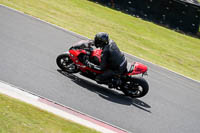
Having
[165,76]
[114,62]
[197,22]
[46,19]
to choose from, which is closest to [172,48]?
[197,22]

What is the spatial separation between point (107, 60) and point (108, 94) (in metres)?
1.08

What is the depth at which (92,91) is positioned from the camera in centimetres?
928

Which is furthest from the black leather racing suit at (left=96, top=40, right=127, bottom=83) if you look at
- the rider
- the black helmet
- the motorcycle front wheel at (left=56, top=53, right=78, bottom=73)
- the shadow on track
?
the motorcycle front wheel at (left=56, top=53, right=78, bottom=73)

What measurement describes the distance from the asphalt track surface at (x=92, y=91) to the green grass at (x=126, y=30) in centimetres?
241

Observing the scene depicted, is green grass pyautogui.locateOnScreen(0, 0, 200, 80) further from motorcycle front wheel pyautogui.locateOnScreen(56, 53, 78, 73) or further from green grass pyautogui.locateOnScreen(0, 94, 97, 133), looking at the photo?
green grass pyautogui.locateOnScreen(0, 94, 97, 133)

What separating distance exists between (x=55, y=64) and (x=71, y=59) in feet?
2.85

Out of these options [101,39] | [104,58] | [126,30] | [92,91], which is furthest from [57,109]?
[126,30]

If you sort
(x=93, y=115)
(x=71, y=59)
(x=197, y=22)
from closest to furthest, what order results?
(x=93, y=115), (x=71, y=59), (x=197, y=22)

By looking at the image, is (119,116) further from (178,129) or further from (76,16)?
(76,16)

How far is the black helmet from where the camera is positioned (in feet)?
29.3

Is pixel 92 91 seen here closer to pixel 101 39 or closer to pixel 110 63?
pixel 110 63

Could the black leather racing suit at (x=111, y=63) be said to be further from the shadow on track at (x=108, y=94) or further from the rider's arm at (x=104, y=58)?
the shadow on track at (x=108, y=94)

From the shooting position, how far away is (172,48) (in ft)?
55.5

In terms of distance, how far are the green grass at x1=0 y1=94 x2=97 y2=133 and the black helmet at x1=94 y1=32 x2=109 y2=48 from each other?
2.79 m
